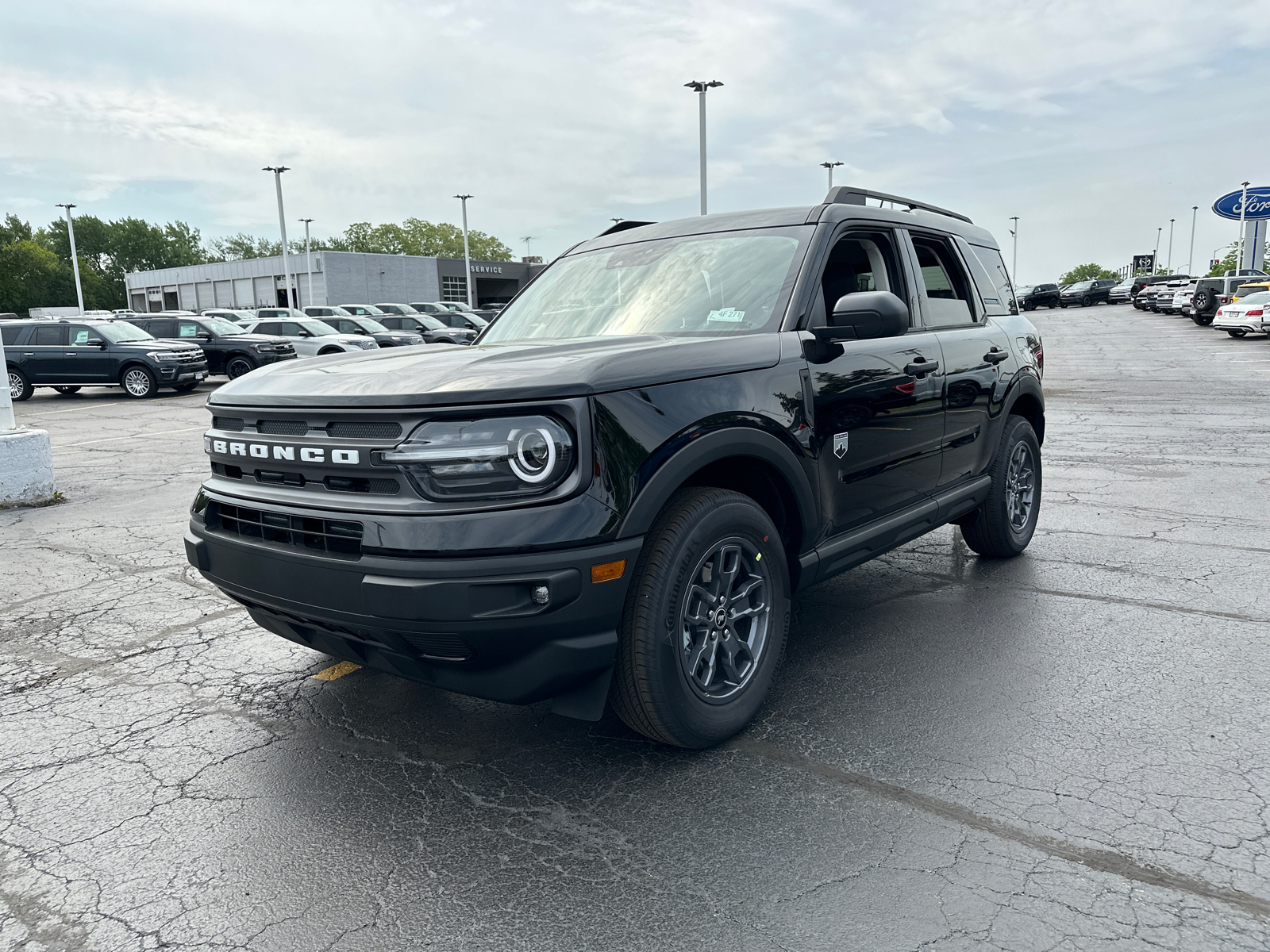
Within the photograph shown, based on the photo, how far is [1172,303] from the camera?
1747 inches

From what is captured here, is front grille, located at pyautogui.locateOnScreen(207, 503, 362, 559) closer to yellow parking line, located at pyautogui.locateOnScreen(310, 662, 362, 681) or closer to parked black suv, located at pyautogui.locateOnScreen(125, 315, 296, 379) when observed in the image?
yellow parking line, located at pyautogui.locateOnScreen(310, 662, 362, 681)

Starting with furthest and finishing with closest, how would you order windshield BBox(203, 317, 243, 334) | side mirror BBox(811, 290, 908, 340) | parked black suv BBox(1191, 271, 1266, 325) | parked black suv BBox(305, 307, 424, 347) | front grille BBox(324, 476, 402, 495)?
parked black suv BBox(1191, 271, 1266, 325)
parked black suv BBox(305, 307, 424, 347)
windshield BBox(203, 317, 243, 334)
side mirror BBox(811, 290, 908, 340)
front grille BBox(324, 476, 402, 495)

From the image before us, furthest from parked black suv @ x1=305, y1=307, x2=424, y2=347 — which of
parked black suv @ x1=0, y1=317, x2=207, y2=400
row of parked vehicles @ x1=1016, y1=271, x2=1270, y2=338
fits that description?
row of parked vehicles @ x1=1016, y1=271, x2=1270, y2=338

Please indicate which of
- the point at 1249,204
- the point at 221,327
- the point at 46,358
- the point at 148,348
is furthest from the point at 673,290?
the point at 1249,204

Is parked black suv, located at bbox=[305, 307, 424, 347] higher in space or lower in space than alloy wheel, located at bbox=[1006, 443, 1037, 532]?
higher

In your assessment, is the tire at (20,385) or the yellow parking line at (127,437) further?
the tire at (20,385)

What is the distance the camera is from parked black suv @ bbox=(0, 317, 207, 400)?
20531 mm

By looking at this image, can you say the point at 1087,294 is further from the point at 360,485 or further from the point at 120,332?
the point at 360,485

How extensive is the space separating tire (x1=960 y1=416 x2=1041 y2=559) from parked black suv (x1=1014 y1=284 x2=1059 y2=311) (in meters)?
59.1

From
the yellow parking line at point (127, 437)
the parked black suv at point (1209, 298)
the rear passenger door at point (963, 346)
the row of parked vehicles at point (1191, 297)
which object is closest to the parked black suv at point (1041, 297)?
the row of parked vehicles at point (1191, 297)

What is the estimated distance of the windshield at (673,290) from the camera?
3.73 metres

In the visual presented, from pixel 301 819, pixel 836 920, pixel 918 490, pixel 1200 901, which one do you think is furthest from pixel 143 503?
pixel 1200 901

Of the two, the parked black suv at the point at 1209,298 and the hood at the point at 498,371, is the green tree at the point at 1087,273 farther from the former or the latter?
the hood at the point at 498,371

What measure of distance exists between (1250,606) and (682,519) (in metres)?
3.46
